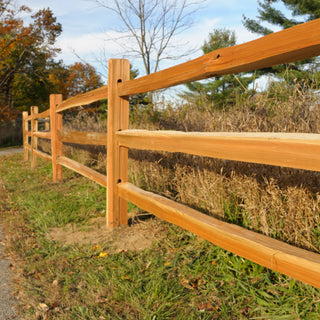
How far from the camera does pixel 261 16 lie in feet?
73.2

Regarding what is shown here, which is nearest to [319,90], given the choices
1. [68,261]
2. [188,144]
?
[188,144]

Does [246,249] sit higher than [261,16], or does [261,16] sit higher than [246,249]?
[261,16]

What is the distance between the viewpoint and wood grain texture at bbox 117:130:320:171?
1576 millimetres

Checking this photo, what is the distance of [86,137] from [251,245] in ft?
11.0

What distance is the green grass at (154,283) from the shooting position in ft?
7.06

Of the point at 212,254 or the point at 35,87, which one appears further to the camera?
the point at 35,87

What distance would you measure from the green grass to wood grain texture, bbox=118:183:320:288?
1.26ft

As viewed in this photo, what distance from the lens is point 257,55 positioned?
1.81 metres

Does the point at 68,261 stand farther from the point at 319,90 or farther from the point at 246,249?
the point at 319,90

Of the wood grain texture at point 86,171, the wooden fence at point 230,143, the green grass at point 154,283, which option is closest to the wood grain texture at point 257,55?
the wooden fence at point 230,143

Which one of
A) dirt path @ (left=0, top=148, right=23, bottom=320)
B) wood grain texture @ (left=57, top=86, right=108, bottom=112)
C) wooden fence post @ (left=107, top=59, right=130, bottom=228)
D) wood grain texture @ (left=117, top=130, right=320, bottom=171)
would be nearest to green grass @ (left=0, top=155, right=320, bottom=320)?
dirt path @ (left=0, top=148, right=23, bottom=320)

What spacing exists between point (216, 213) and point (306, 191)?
0.84 m

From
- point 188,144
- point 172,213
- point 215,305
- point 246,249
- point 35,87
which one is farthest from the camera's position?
point 35,87

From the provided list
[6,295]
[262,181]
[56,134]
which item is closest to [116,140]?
[262,181]
